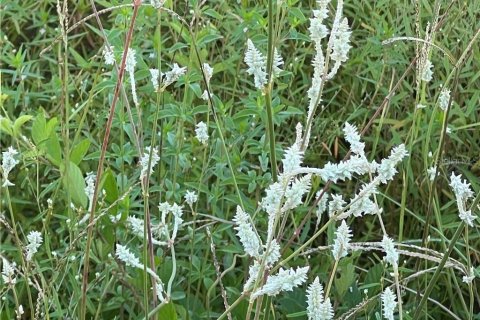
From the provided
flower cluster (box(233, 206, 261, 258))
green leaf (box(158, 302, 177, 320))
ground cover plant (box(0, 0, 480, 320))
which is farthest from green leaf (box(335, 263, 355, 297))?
flower cluster (box(233, 206, 261, 258))

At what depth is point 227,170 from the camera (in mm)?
1563

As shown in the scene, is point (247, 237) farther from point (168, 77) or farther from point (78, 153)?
point (78, 153)

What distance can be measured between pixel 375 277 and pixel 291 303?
0.14 metres

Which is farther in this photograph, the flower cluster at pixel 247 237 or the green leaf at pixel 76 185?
the green leaf at pixel 76 185

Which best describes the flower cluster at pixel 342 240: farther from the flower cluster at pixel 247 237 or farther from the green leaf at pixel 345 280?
the green leaf at pixel 345 280

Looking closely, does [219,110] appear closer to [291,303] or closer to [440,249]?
[291,303]

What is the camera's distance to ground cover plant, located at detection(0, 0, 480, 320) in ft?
4.06

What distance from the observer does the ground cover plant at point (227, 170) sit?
1238 mm

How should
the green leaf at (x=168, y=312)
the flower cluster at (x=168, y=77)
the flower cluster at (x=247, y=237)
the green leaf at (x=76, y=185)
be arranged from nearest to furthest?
the flower cluster at (x=247, y=237), the flower cluster at (x=168, y=77), the green leaf at (x=168, y=312), the green leaf at (x=76, y=185)

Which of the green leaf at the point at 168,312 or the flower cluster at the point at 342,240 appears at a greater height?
the flower cluster at the point at 342,240

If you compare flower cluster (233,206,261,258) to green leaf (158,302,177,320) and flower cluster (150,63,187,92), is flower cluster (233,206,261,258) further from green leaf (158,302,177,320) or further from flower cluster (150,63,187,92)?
green leaf (158,302,177,320)

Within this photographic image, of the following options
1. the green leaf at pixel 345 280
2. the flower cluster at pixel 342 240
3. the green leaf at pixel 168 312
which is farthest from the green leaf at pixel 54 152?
the flower cluster at pixel 342 240

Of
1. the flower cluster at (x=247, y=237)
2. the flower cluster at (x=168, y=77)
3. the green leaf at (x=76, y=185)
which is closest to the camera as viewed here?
the flower cluster at (x=247, y=237)

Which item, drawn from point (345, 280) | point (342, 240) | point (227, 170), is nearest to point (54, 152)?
point (227, 170)
